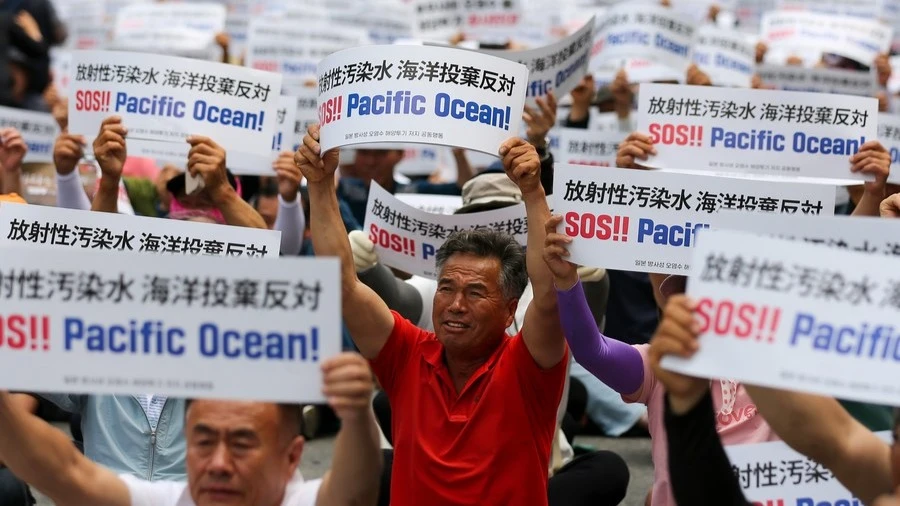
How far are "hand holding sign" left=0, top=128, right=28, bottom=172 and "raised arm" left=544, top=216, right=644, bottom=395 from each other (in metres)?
2.89

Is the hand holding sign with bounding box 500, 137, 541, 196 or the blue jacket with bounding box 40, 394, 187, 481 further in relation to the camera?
the blue jacket with bounding box 40, 394, 187, 481

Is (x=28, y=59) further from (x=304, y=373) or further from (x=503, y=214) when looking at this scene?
(x=304, y=373)

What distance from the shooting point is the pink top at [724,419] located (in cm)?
400

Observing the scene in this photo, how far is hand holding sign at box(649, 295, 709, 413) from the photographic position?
277 cm

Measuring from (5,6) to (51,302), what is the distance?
755 centimetres

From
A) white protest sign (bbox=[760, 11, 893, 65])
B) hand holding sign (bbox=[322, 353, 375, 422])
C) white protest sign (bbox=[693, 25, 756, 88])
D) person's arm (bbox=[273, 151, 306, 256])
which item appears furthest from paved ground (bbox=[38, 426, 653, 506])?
white protest sign (bbox=[760, 11, 893, 65])

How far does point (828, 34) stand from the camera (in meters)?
9.50

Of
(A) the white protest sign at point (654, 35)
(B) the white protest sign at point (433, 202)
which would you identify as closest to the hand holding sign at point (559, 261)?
(B) the white protest sign at point (433, 202)

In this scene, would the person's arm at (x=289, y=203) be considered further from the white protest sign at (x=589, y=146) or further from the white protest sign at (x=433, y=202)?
the white protest sign at (x=589, y=146)

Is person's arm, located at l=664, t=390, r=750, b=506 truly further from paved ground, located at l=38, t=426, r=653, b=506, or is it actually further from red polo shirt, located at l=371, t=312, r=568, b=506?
paved ground, located at l=38, t=426, r=653, b=506

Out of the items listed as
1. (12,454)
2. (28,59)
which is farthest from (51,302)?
(28,59)

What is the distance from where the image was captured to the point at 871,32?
364 inches

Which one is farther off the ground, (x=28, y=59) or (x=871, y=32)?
(x=871, y=32)

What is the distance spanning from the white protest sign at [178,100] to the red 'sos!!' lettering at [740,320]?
3.05m
